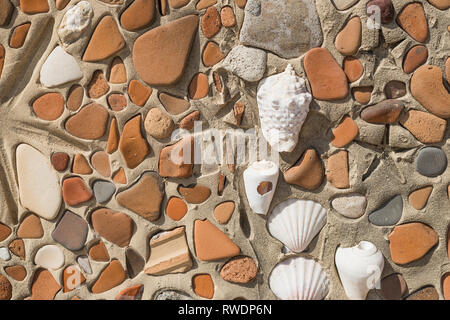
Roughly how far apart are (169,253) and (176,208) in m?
0.13

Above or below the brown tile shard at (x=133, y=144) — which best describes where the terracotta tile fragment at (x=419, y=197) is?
below

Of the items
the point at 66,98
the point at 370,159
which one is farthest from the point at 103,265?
the point at 370,159

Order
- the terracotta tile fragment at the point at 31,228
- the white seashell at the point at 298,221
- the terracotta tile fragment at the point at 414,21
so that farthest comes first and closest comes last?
Answer: the terracotta tile fragment at the point at 31,228 < the white seashell at the point at 298,221 < the terracotta tile fragment at the point at 414,21

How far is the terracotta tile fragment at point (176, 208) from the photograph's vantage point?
1.27 meters

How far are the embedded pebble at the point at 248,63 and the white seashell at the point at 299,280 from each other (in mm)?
512

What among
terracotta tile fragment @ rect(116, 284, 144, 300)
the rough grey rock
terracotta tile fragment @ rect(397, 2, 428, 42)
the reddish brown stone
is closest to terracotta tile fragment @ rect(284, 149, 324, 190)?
the reddish brown stone

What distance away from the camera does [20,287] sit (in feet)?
4.48

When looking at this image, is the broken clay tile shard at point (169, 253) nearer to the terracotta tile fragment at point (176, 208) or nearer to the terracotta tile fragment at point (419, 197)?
the terracotta tile fragment at point (176, 208)

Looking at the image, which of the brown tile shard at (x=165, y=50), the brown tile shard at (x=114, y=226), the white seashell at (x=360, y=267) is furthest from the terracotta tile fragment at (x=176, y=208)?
the white seashell at (x=360, y=267)

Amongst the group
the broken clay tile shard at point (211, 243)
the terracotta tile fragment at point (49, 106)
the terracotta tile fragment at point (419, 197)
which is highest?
the terracotta tile fragment at point (49, 106)

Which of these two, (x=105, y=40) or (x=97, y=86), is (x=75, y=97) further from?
(x=105, y=40)

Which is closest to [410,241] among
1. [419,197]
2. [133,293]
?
[419,197]

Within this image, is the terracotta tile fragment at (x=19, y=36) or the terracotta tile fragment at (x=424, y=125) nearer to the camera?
the terracotta tile fragment at (x=424, y=125)

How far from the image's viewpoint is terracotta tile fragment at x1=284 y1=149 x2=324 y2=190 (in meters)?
1.20
